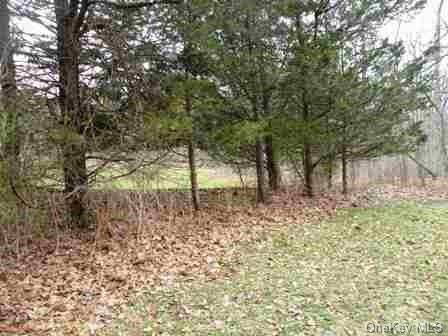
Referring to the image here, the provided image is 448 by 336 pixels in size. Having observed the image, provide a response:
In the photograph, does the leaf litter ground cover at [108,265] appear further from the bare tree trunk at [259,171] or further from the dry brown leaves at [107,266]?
the bare tree trunk at [259,171]

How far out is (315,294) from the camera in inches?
151

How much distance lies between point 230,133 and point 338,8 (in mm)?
4226

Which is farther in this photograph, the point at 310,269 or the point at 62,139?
the point at 310,269

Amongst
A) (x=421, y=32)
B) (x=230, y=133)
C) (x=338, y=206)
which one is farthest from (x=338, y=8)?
(x=421, y=32)

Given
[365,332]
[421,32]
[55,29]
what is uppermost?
[421,32]

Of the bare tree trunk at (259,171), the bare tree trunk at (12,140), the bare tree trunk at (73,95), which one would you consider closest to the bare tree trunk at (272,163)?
the bare tree trunk at (259,171)

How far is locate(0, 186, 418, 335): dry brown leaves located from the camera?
11.0ft

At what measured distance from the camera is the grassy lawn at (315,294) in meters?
3.21

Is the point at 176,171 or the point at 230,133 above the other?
the point at 230,133

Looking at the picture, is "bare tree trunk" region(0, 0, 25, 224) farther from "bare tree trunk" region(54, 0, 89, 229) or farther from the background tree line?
"bare tree trunk" region(54, 0, 89, 229)

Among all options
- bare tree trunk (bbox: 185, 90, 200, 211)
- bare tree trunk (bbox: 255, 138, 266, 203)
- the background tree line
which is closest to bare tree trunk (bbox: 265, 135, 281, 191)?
the background tree line

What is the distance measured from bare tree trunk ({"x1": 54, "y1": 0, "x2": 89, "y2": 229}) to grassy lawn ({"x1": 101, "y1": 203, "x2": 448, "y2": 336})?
2181 mm

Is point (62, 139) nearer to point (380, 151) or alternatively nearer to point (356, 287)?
point (356, 287)

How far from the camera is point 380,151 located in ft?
31.9
